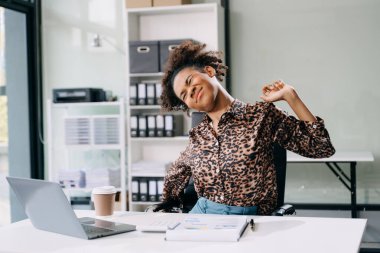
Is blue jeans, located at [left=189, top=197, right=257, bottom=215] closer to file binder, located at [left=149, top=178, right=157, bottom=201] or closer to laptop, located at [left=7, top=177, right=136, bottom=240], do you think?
laptop, located at [left=7, top=177, right=136, bottom=240]

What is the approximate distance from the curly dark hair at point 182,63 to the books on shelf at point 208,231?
0.76 m

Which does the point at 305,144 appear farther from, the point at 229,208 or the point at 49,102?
the point at 49,102

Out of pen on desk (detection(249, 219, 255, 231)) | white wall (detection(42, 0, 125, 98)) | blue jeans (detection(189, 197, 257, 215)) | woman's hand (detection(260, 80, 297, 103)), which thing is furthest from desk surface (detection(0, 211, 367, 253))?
white wall (detection(42, 0, 125, 98))

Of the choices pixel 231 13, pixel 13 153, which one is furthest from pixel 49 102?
pixel 231 13

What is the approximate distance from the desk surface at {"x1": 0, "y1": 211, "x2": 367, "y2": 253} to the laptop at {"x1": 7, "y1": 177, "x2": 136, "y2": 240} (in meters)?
0.03

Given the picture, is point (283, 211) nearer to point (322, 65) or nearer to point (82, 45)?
point (322, 65)

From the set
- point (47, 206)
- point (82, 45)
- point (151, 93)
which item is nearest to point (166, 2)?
point (151, 93)

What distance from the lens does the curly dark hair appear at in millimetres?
2490

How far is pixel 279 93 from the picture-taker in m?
2.34

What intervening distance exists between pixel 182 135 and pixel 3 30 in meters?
1.94

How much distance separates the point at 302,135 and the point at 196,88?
46 centimetres

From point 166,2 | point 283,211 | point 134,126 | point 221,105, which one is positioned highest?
point 166,2

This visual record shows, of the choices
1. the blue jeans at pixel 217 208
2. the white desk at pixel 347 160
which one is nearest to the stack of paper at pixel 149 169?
the white desk at pixel 347 160

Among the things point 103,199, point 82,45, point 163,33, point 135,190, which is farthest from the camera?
point 82,45
